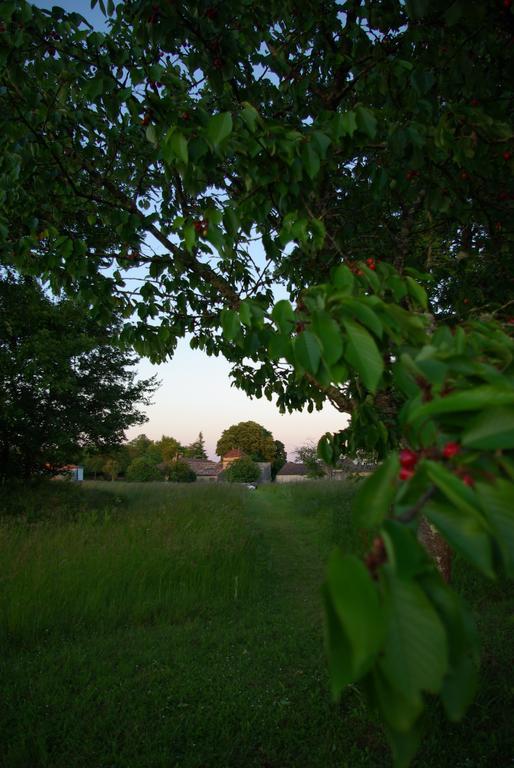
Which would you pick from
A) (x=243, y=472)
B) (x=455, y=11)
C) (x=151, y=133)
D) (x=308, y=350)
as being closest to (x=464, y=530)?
(x=308, y=350)

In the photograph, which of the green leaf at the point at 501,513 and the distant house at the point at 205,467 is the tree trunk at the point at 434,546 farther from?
the distant house at the point at 205,467

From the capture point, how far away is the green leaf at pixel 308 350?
4.03 feet

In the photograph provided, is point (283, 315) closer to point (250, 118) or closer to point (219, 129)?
point (219, 129)

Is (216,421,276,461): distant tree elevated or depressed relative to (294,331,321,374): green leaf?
elevated

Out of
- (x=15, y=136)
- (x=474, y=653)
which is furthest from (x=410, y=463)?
(x=15, y=136)

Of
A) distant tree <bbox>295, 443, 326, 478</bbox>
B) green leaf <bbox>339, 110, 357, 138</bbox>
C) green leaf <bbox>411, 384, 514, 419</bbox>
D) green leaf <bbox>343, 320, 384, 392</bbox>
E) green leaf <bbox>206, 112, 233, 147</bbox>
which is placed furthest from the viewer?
distant tree <bbox>295, 443, 326, 478</bbox>

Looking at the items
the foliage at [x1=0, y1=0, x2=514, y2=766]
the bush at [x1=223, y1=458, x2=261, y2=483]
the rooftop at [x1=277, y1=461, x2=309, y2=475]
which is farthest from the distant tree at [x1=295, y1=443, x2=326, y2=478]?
the rooftop at [x1=277, y1=461, x2=309, y2=475]

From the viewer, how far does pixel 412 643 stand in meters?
0.62

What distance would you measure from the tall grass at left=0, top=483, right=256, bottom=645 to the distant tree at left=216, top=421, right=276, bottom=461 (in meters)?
43.1

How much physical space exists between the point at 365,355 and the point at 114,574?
6.25m

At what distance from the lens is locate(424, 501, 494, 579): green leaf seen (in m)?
0.70

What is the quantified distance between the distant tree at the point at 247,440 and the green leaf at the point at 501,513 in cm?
5155

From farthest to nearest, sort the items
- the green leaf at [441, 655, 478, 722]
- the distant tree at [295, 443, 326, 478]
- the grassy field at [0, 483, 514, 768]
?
the distant tree at [295, 443, 326, 478], the grassy field at [0, 483, 514, 768], the green leaf at [441, 655, 478, 722]

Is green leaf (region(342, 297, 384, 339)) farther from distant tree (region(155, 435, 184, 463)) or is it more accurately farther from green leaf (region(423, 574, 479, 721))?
distant tree (region(155, 435, 184, 463))
